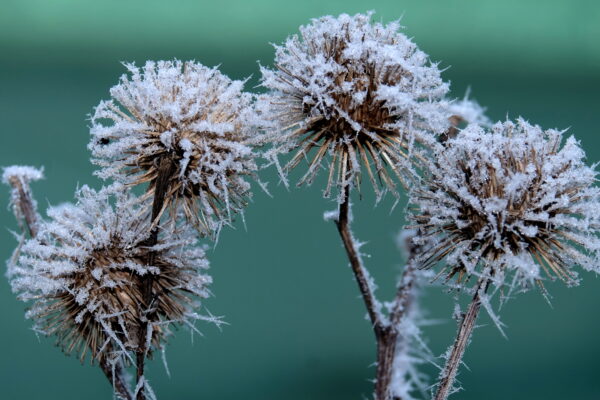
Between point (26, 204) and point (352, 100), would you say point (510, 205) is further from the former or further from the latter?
point (26, 204)

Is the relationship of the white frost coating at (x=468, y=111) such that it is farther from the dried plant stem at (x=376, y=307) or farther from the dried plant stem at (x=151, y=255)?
the dried plant stem at (x=151, y=255)

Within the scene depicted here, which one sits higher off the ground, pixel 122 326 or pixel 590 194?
pixel 590 194

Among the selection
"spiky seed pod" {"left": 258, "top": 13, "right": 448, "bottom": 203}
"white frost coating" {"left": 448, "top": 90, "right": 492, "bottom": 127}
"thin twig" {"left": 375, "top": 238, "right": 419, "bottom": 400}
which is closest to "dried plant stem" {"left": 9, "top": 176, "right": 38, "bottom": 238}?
"spiky seed pod" {"left": 258, "top": 13, "right": 448, "bottom": 203}

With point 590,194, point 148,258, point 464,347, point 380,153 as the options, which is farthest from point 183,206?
point 590,194

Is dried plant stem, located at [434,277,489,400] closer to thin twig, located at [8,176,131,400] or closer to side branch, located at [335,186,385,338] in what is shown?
side branch, located at [335,186,385,338]

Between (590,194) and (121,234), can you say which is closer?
(590,194)

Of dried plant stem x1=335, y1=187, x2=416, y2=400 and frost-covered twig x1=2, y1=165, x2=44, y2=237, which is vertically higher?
frost-covered twig x1=2, y1=165, x2=44, y2=237

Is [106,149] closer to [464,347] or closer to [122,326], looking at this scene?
→ [122,326]
